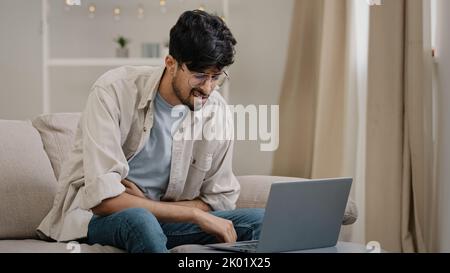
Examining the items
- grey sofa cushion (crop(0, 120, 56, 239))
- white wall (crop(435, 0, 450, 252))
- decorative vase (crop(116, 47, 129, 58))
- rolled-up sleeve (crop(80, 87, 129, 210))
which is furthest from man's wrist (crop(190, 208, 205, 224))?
decorative vase (crop(116, 47, 129, 58))

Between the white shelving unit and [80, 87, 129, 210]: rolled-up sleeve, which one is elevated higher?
the white shelving unit

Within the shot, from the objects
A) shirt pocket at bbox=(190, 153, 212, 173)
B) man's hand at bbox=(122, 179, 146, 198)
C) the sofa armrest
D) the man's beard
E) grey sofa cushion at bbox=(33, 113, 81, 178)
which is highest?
the man's beard

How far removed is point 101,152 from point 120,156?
0.21 feet

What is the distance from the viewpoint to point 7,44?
4480 mm

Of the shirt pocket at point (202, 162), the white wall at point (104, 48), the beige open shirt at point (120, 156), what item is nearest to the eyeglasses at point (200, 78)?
the beige open shirt at point (120, 156)

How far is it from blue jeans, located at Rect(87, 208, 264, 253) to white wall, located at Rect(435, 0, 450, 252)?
1.32 meters

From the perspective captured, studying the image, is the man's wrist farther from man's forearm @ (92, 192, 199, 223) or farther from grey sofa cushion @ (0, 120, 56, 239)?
grey sofa cushion @ (0, 120, 56, 239)

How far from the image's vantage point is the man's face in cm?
224

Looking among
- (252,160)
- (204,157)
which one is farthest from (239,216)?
(252,160)

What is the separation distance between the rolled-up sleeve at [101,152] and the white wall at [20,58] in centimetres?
230
